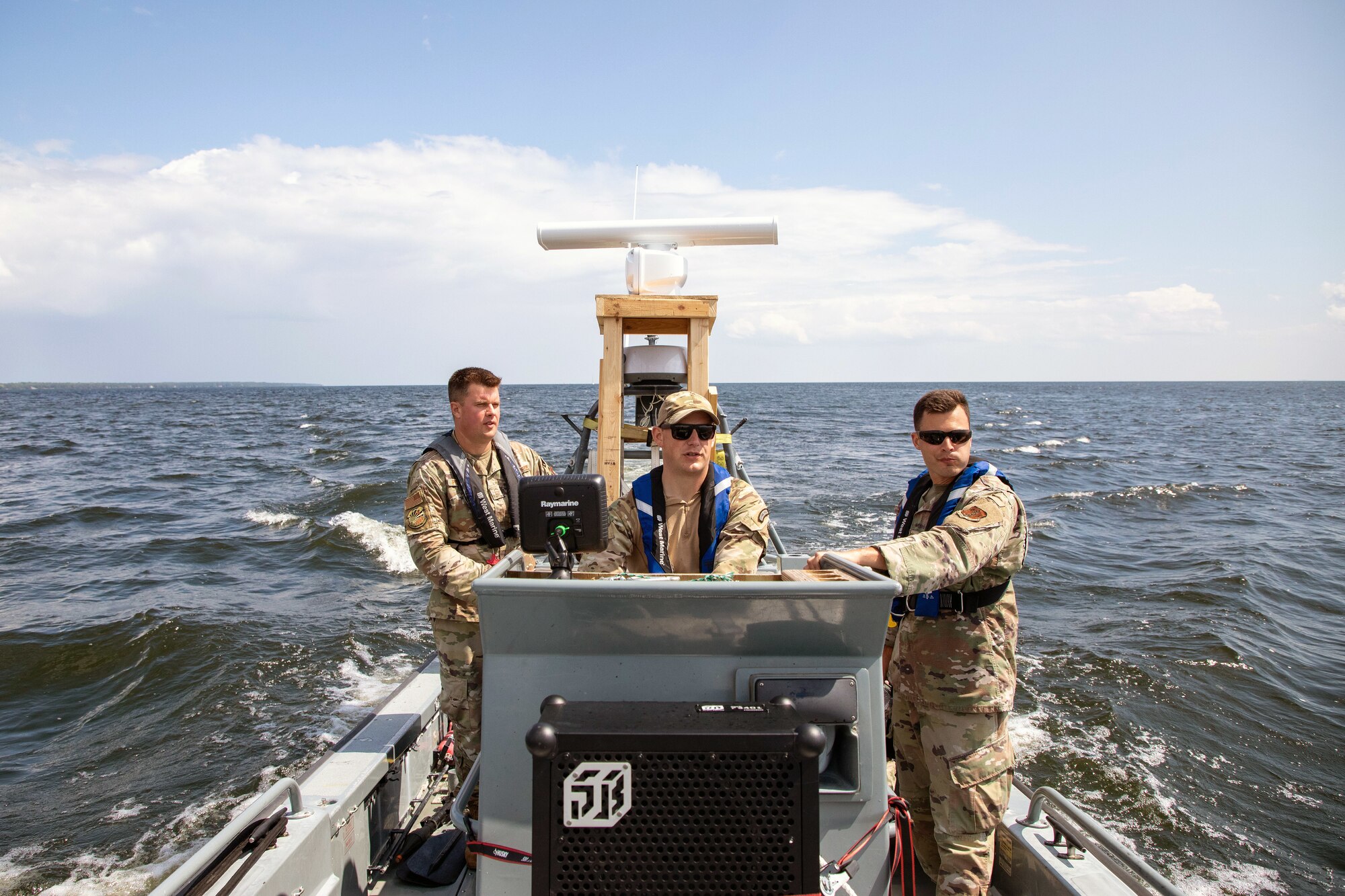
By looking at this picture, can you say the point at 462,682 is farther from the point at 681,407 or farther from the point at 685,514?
the point at 681,407

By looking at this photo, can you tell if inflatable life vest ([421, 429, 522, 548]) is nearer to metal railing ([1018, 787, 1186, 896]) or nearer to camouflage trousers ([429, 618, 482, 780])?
camouflage trousers ([429, 618, 482, 780])

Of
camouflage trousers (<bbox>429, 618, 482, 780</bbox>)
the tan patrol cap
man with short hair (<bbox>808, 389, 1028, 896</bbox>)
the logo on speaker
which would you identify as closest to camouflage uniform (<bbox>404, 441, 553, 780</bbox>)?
camouflage trousers (<bbox>429, 618, 482, 780</bbox>)

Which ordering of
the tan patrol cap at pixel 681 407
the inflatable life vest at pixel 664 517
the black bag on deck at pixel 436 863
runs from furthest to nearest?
the black bag on deck at pixel 436 863, the inflatable life vest at pixel 664 517, the tan patrol cap at pixel 681 407

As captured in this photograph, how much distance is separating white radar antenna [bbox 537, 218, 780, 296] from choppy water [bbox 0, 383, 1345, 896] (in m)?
4.59

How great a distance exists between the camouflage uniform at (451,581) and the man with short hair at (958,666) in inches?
70.3

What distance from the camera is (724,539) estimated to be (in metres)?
2.76

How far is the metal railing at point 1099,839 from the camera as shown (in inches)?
95.3

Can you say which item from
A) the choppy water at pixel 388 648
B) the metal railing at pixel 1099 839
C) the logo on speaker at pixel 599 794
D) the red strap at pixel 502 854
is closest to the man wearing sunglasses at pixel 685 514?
the red strap at pixel 502 854

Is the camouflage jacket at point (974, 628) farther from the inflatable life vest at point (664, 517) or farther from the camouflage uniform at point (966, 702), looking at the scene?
the inflatable life vest at point (664, 517)

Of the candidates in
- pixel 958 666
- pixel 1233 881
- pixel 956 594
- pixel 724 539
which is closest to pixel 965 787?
pixel 958 666

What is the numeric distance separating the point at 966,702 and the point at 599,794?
6.31 ft

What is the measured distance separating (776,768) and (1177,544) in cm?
1480

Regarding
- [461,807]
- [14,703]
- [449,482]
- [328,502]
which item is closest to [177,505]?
[328,502]

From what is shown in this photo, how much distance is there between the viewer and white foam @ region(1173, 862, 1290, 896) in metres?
4.92
